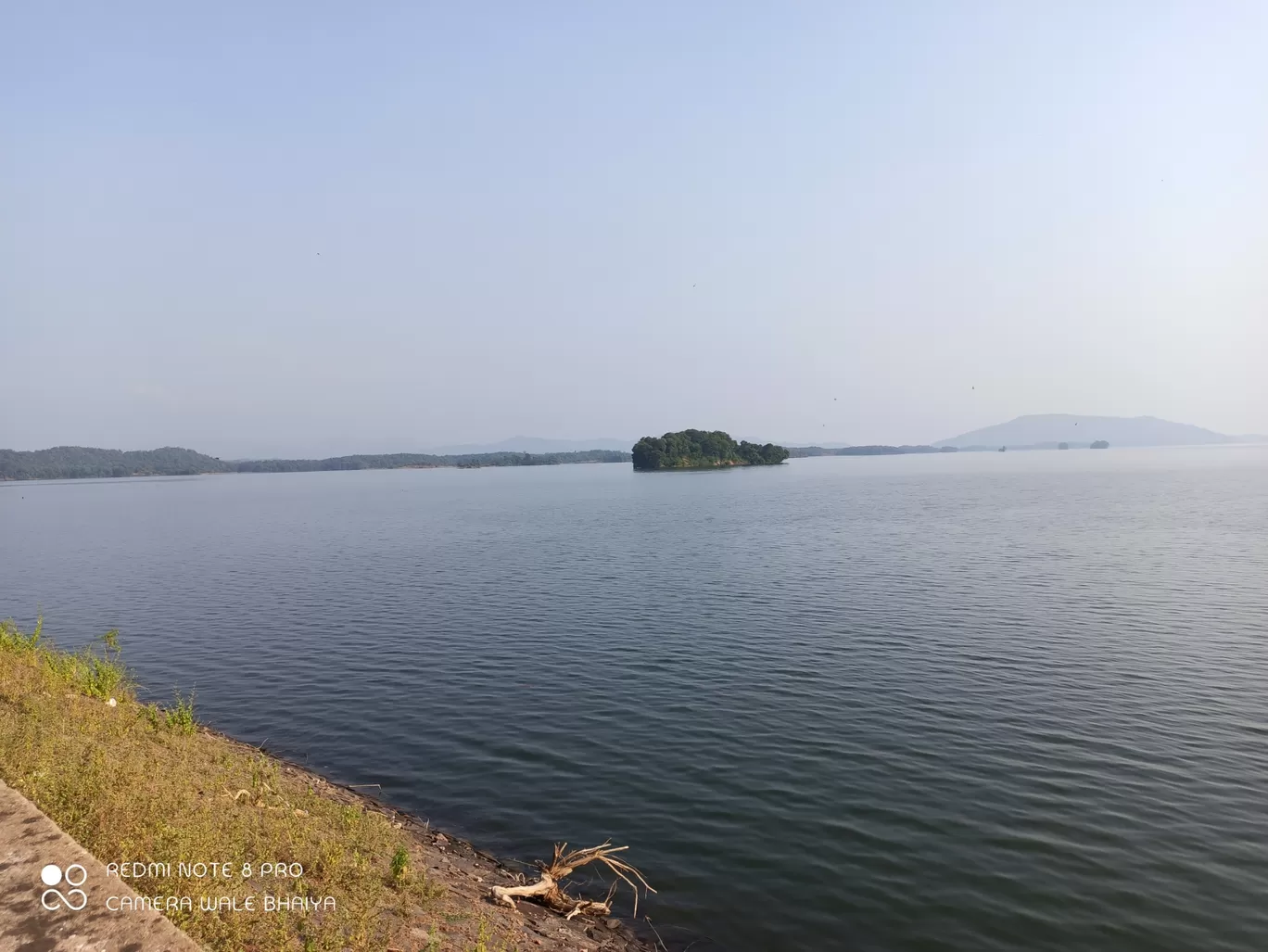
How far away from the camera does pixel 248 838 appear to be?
1260 cm

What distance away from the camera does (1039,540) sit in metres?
62.0

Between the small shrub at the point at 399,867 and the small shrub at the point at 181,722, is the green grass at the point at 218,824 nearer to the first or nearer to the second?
the small shrub at the point at 399,867

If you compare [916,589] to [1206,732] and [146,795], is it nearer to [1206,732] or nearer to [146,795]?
[1206,732]

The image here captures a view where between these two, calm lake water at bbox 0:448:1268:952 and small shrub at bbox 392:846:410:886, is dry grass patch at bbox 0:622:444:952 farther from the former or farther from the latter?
calm lake water at bbox 0:448:1268:952

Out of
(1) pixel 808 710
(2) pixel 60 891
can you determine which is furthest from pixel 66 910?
(1) pixel 808 710

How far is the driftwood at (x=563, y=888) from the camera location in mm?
13727

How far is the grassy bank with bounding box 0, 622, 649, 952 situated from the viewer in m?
9.95

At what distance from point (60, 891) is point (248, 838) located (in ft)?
21.8

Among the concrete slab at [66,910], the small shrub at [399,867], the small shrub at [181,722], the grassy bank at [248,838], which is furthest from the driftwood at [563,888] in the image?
the small shrub at [181,722]

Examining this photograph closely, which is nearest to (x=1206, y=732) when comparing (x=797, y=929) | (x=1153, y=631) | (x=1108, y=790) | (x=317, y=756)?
(x=1108, y=790)

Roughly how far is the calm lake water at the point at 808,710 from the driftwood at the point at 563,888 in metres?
0.67

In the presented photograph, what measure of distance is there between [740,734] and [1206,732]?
47.6ft

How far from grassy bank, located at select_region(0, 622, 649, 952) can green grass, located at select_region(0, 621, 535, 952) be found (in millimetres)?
32

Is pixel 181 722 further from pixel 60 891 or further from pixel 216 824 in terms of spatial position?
pixel 60 891
